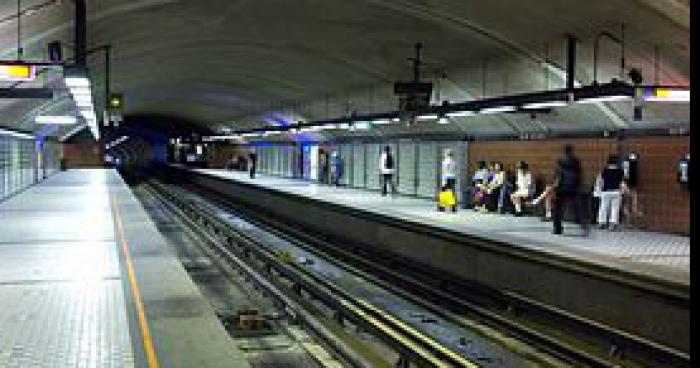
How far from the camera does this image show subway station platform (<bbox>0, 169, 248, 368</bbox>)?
5.03m

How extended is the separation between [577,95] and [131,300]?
6964mm

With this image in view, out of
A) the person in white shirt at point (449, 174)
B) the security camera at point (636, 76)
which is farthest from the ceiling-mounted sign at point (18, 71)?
the person in white shirt at point (449, 174)

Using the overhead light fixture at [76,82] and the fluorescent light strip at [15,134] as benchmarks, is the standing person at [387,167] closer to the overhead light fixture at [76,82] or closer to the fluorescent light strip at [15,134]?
the fluorescent light strip at [15,134]

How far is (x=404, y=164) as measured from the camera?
25.2 metres

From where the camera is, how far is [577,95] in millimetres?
10578

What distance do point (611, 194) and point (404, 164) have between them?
11716 millimetres

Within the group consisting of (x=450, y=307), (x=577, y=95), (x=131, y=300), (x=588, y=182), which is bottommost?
(x=450, y=307)

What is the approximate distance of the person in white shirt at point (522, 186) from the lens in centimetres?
1711

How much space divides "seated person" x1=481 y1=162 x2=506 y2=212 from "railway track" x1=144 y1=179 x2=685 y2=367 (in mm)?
3986

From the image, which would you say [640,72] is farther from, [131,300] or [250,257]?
[250,257]

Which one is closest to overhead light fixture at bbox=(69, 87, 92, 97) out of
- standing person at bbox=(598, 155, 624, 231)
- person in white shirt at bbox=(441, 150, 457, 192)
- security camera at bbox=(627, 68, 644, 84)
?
security camera at bbox=(627, 68, 644, 84)
